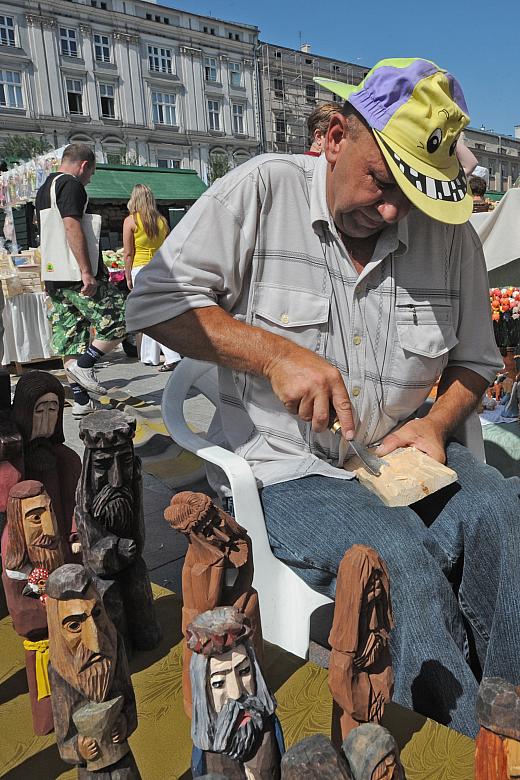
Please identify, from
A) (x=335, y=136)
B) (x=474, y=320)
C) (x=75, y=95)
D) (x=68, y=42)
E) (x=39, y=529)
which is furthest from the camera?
(x=75, y=95)

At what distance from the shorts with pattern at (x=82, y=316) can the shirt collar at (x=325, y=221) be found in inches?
108

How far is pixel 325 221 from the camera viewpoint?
1.48 meters

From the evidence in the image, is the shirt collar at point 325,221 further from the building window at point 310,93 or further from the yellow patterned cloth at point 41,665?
the building window at point 310,93

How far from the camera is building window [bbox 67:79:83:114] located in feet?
91.6

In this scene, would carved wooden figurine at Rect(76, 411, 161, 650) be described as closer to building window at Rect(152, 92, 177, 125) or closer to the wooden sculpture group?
the wooden sculpture group

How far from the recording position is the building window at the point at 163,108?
3089 cm

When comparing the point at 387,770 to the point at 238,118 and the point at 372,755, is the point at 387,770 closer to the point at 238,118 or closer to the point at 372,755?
the point at 372,755

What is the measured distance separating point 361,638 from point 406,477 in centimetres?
57

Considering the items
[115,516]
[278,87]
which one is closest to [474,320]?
[115,516]

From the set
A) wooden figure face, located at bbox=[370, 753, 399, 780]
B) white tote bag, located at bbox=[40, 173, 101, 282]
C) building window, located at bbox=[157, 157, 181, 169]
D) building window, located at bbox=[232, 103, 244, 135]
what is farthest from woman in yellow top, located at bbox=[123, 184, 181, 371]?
building window, located at bbox=[232, 103, 244, 135]

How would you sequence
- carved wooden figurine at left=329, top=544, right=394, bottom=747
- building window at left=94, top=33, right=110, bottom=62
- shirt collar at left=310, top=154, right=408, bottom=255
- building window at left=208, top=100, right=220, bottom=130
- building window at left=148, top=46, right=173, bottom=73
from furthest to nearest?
1. building window at left=208, top=100, right=220, bottom=130
2. building window at left=148, top=46, right=173, bottom=73
3. building window at left=94, top=33, right=110, bottom=62
4. shirt collar at left=310, top=154, right=408, bottom=255
5. carved wooden figurine at left=329, top=544, right=394, bottom=747

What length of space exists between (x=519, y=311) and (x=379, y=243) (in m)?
1.35

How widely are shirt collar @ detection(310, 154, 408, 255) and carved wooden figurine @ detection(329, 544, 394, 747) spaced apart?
0.85 m

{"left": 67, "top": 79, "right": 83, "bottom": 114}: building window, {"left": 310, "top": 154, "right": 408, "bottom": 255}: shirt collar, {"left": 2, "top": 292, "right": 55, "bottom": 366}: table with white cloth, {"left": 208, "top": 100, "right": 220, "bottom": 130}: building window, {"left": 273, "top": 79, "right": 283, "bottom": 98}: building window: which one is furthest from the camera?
{"left": 273, "top": 79, "right": 283, "bottom": 98}: building window
